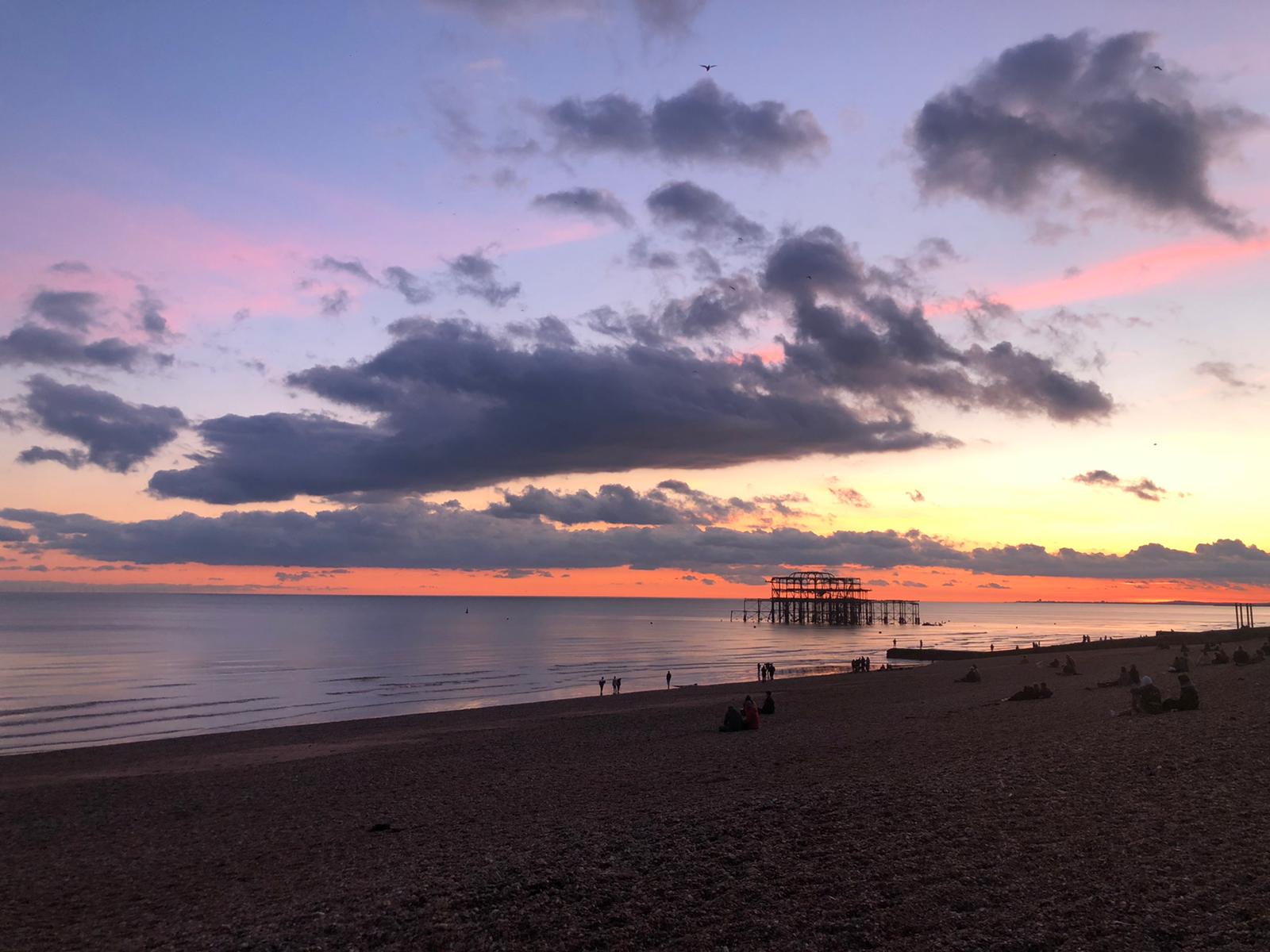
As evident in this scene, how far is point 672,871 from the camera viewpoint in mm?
9773

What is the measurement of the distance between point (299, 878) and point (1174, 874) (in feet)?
35.2

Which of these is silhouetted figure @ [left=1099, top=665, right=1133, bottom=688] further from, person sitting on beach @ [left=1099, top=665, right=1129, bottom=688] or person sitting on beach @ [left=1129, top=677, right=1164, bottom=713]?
person sitting on beach @ [left=1129, top=677, right=1164, bottom=713]

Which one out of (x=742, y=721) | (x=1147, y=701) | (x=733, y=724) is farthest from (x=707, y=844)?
(x=742, y=721)

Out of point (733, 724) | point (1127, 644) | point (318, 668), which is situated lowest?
point (318, 668)

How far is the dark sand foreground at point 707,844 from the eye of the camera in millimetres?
7953

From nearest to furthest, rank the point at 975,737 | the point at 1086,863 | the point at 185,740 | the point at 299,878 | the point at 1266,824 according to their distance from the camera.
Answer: the point at 1086,863, the point at 1266,824, the point at 299,878, the point at 975,737, the point at 185,740

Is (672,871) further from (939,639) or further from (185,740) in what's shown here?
(939,639)

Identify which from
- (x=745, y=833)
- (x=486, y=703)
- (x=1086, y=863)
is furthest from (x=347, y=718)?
(x=1086, y=863)

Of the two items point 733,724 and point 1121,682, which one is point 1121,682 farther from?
point 733,724

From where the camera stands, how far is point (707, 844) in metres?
10.7

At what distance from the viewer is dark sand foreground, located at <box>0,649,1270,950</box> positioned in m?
7.95

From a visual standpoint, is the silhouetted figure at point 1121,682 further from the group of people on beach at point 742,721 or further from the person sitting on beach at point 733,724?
the person sitting on beach at point 733,724

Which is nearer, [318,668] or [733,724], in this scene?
[733,724]

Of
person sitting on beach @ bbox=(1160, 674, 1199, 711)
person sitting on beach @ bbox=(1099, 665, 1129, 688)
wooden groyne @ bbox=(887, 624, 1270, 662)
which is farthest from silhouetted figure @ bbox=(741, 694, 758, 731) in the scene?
wooden groyne @ bbox=(887, 624, 1270, 662)
